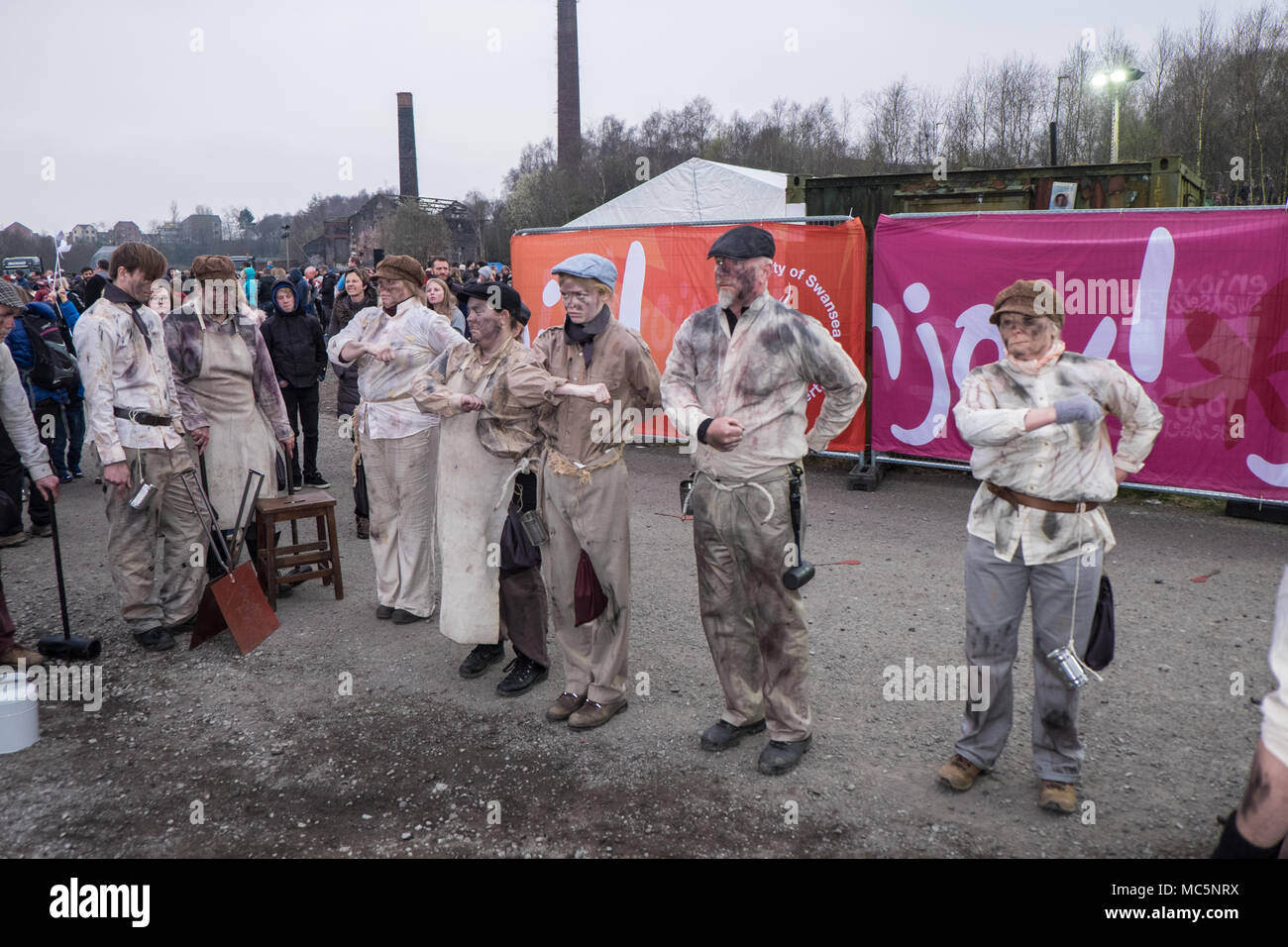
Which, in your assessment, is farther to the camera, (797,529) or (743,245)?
(797,529)

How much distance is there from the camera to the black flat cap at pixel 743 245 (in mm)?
3721

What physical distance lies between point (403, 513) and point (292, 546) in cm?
101

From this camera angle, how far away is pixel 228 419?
5973 mm

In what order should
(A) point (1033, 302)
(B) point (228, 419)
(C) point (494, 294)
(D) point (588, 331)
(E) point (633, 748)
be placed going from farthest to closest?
1. (B) point (228, 419)
2. (C) point (494, 294)
3. (D) point (588, 331)
4. (E) point (633, 748)
5. (A) point (1033, 302)

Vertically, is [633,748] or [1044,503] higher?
[1044,503]

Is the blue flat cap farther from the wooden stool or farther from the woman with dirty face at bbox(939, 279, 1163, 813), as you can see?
the wooden stool

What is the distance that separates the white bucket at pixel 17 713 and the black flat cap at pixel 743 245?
362 cm

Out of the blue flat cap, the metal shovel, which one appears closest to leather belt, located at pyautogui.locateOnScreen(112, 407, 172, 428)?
the metal shovel

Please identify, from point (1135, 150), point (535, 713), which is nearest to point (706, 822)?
point (535, 713)

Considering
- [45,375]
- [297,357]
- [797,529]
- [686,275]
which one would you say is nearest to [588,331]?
[797,529]

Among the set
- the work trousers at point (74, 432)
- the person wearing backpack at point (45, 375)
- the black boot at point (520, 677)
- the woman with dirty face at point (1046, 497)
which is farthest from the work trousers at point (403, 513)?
the work trousers at point (74, 432)

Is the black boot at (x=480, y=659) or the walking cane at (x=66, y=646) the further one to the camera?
the walking cane at (x=66, y=646)

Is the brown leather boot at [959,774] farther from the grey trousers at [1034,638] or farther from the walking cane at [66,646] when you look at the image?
the walking cane at [66,646]

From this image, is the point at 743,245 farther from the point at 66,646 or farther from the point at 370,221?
the point at 370,221
